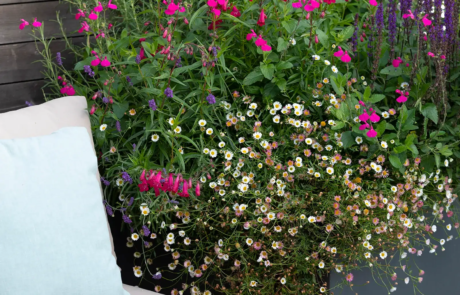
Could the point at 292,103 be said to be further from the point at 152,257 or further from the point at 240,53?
the point at 152,257

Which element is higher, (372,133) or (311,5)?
(311,5)

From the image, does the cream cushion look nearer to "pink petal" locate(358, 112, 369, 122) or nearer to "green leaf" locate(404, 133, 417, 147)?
"pink petal" locate(358, 112, 369, 122)

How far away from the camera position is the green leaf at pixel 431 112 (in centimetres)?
168

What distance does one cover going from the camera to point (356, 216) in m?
1.52

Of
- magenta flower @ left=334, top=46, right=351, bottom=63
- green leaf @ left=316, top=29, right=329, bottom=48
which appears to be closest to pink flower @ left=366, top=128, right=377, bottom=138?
magenta flower @ left=334, top=46, right=351, bottom=63

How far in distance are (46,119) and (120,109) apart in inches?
14.2

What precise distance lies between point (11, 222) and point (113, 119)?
0.74 m

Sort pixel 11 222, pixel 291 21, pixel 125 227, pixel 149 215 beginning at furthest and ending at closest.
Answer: pixel 125 227
pixel 291 21
pixel 149 215
pixel 11 222

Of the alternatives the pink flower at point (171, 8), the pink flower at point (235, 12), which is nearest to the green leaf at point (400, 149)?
the pink flower at point (235, 12)

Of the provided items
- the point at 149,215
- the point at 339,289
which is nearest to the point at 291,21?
the point at 149,215

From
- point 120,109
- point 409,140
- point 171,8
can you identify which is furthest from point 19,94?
point 409,140

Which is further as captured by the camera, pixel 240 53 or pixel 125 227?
pixel 125 227

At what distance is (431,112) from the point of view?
5.53 feet

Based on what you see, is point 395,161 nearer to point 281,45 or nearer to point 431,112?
point 431,112
